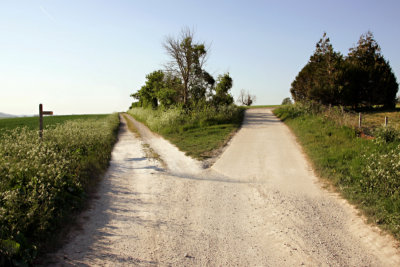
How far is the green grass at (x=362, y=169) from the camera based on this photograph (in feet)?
17.6

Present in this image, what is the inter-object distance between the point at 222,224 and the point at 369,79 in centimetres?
2820

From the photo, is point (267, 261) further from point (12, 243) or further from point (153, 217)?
point (12, 243)

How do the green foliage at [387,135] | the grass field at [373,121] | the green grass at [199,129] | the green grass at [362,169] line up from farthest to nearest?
the green grass at [199,129] → the grass field at [373,121] → the green foliage at [387,135] → the green grass at [362,169]

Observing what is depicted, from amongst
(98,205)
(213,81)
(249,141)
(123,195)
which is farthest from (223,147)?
(213,81)

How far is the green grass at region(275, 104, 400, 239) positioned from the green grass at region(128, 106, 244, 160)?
445 cm

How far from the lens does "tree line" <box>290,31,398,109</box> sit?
2570 centimetres

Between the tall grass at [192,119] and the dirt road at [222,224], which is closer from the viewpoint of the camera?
the dirt road at [222,224]

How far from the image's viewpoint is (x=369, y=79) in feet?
87.5

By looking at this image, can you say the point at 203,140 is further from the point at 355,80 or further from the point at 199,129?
the point at 355,80

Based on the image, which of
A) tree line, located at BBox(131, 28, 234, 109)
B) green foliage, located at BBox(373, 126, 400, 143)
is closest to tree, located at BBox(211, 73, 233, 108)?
tree line, located at BBox(131, 28, 234, 109)

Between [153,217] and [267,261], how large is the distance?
8.21 ft

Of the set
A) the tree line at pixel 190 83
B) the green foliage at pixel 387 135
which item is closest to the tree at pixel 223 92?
the tree line at pixel 190 83

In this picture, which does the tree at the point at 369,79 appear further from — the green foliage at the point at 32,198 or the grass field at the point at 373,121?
the green foliage at the point at 32,198

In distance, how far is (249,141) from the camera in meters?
13.8
